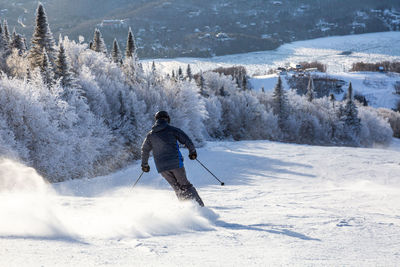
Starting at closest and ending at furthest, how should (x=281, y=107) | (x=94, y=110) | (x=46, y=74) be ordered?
(x=46, y=74) < (x=94, y=110) < (x=281, y=107)

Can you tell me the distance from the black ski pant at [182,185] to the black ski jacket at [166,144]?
149 mm

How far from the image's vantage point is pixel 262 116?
201 ft

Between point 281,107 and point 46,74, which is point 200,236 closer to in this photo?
point 46,74

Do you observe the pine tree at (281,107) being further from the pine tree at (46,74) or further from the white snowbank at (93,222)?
the white snowbank at (93,222)

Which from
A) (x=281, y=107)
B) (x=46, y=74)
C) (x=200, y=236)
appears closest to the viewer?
(x=200, y=236)

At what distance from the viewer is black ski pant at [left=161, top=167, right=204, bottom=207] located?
7.57 meters

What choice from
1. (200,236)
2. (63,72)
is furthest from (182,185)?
(63,72)

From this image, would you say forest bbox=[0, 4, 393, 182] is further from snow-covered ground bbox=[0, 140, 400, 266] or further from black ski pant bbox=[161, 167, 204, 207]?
snow-covered ground bbox=[0, 140, 400, 266]

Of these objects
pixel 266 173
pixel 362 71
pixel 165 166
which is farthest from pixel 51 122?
pixel 362 71

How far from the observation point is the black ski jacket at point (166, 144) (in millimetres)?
7691

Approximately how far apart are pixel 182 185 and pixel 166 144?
96 cm

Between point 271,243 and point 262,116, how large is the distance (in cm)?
5739

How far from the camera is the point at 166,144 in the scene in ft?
25.5

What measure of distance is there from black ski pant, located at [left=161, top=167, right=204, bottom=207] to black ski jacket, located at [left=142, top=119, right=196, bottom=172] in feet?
0.49
